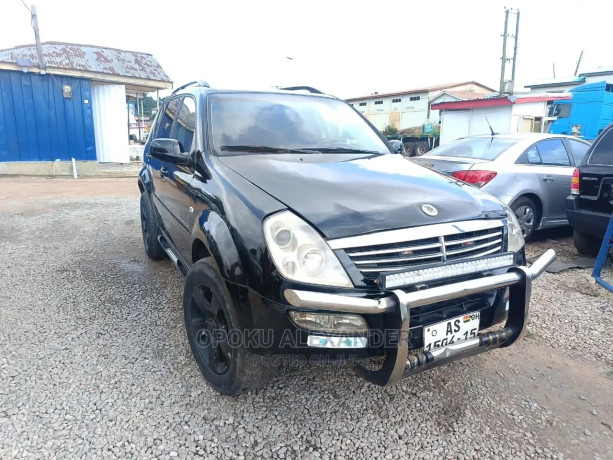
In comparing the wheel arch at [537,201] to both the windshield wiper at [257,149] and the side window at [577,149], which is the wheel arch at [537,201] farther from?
the windshield wiper at [257,149]

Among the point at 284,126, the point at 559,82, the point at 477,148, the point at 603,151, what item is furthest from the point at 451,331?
the point at 559,82

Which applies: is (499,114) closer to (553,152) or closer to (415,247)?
(553,152)

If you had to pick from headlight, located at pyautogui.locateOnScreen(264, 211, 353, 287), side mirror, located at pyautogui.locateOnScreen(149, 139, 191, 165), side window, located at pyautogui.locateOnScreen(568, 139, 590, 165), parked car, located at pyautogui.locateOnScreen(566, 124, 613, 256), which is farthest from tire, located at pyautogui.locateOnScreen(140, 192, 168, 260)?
side window, located at pyautogui.locateOnScreen(568, 139, 590, 165)

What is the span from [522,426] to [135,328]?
261cm

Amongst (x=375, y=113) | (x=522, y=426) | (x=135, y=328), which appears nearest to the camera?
(x=522, y=426)

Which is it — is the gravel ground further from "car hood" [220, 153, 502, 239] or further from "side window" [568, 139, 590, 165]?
"side window" [568, 139, 590, 165]

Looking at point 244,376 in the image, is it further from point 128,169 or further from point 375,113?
point 375,113

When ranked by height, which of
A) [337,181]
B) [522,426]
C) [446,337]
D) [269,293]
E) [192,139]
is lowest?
[522,426]

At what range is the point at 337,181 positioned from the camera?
2.46m

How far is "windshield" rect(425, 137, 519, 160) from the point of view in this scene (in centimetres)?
555

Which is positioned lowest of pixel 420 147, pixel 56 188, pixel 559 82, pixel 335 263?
pixel 56 188

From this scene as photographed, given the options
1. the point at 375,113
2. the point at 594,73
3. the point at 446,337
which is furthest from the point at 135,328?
the point at 375,113

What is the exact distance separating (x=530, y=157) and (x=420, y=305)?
180 inches

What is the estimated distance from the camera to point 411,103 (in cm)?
4228
